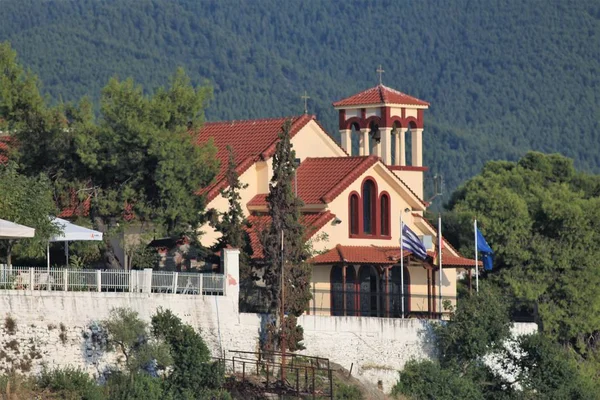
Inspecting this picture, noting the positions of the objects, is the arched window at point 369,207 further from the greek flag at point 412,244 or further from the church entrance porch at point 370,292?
the greek flag at point 412,244

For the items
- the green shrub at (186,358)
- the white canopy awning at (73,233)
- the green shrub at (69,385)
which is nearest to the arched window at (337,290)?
the white canopy awning at (73,233)

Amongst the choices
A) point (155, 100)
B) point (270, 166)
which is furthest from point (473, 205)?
point (155, 100)

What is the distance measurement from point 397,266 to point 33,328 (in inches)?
686

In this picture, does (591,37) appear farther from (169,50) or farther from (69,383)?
(69,383)

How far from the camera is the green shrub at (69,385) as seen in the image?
43688 millimetres

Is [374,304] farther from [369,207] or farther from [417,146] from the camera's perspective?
[417,146]

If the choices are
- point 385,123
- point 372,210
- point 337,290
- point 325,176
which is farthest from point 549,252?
point 337,290

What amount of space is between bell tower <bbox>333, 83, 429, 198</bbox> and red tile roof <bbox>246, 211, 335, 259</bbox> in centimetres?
762

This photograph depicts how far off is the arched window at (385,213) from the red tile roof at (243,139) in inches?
145

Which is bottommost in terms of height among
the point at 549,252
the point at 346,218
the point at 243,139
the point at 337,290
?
the point at 337,290

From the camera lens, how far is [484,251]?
197 ft

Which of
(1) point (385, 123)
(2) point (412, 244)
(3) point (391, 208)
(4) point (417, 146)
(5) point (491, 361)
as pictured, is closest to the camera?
(5) point (491, 361)

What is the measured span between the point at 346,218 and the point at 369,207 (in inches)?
62.0

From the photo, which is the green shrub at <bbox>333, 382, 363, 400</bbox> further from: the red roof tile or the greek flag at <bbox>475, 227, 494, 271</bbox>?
the greek flag at <bbox>475, 227, 494, 271</bbox>
